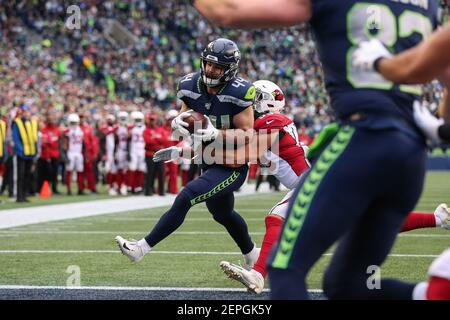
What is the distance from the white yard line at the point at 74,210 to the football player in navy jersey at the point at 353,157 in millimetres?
8173

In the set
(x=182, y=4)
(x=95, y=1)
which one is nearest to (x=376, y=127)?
(x=95, y=1)

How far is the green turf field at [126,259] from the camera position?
6.67 metres

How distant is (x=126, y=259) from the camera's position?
26.0ft

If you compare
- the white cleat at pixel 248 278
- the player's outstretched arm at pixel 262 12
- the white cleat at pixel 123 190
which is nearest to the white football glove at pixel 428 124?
the player's outstretched arm at pixel 262 12

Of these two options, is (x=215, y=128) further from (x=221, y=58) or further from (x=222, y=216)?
(x=222, y=216)

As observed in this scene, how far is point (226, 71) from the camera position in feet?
21.2

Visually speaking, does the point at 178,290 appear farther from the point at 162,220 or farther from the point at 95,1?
the point at 95,1

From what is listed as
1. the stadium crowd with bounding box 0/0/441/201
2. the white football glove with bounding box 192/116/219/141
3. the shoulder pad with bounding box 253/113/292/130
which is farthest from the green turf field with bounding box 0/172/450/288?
the stadium crowd with bounding box 0/0/441/201

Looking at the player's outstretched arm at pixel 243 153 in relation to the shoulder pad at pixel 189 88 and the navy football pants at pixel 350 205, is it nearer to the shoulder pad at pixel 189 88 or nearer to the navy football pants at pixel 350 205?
the shoulder pad at pixel 189 88

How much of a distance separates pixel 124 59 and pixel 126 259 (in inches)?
997

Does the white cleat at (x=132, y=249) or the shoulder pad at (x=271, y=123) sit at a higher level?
the shoulder pad at (x=271, y=123)

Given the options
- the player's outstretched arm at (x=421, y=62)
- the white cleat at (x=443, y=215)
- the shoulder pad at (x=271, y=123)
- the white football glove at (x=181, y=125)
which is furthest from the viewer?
the white cleat at (x=443, y=215)

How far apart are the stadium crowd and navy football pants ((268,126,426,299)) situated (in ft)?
60.7
